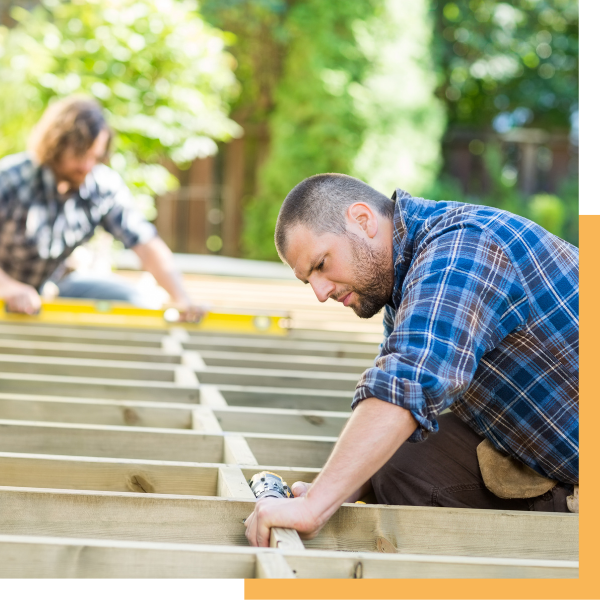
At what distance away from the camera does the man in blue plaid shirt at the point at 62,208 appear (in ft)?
13.0

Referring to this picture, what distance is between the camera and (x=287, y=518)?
159cm

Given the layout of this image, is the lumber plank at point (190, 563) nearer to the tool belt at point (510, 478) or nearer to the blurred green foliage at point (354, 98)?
the tool belt at point (510, 478)

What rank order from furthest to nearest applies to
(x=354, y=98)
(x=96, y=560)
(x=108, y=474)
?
(x=354, y=98)
(x=108, y=474)
(x=96, y=560)

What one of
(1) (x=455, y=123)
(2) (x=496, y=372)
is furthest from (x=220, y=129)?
(1) (x=455, y=123)

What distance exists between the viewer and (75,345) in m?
3.71

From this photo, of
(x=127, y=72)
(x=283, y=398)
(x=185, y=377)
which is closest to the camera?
(x=283, y=398)

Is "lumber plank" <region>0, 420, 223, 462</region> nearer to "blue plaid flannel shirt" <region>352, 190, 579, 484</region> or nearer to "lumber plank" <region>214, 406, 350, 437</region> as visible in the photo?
"lumber plank" <region>214, 406, 350, 437</region>

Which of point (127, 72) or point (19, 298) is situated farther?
point (127, 72)

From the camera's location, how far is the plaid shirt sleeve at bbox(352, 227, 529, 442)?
1.58m

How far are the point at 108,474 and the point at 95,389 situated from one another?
961mm

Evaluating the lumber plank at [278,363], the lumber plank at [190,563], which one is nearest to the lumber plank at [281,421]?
the lumber plank at [278,363]

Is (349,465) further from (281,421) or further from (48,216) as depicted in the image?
(48,216)

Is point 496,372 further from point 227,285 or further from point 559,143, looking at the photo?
point 559,143

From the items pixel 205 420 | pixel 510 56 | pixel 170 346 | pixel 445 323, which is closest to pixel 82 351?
pixel 170 346
